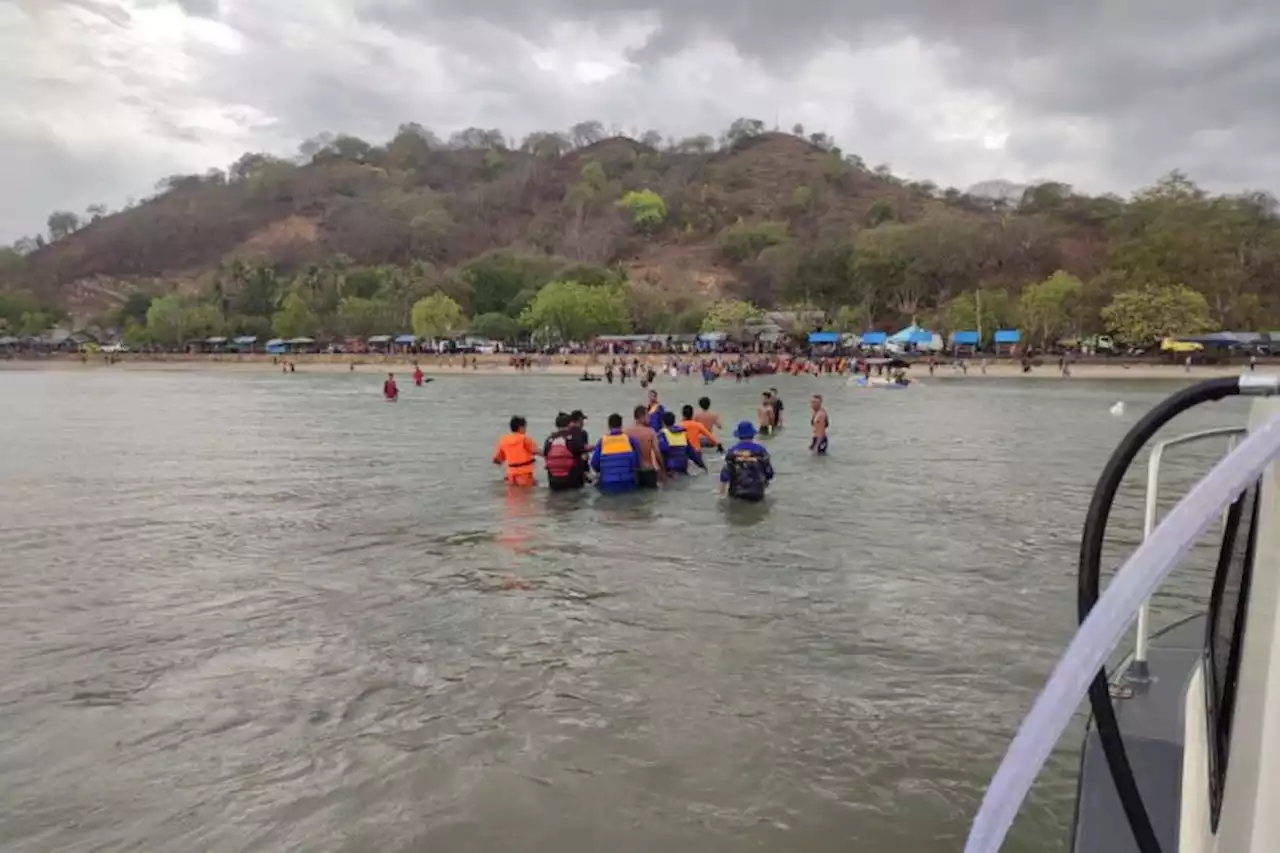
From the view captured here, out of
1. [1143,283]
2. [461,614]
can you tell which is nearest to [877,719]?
[461,614]

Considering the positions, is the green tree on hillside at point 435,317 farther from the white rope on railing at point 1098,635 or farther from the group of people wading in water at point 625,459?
the white rope on railing at point 1098,635

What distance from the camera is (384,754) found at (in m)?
6.43

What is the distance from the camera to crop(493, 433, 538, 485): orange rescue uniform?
16188 millimetres

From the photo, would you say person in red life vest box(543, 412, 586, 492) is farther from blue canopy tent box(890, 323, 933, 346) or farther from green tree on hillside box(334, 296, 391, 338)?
green tree on hillside box(334, 296, 391, 338)

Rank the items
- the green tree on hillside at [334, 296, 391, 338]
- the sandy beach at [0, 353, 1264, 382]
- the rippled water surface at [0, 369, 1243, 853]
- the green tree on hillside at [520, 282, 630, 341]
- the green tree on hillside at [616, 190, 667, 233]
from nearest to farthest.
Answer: the rippled water surface at [0, 369, 1243, 853], the sandy beach at [0, 353, 1264, 382], the green tree on hillside at [520, 282, 630, 341], the green tree on hillside at [334, 296, 391, 338], the green tree on hillside at [616, 190, 667, 233]

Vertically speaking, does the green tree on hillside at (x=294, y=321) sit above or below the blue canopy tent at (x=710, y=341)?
above

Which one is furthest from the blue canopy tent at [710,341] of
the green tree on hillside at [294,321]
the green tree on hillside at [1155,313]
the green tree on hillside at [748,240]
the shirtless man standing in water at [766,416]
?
the shirtless man standing in water at [766,416]

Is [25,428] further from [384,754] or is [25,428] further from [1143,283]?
[1143,283]

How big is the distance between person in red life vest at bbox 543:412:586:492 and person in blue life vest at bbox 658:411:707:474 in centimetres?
148

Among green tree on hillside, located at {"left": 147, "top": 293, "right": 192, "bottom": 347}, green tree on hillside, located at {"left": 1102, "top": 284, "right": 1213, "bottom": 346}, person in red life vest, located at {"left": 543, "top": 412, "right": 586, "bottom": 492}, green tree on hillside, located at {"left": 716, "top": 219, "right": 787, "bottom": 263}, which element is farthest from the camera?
green tree on hillside, located at {"left": 716, "top": 219, "right": 787, "bottom": 263}

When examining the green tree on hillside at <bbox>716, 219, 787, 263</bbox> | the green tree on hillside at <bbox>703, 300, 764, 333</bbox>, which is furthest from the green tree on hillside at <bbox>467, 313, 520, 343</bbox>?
the green tree on hillside at <bbox>716, 219, 787, 263</bbox>

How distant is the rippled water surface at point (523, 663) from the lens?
18.7ft

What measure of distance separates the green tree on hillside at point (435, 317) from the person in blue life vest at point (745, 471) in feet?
304

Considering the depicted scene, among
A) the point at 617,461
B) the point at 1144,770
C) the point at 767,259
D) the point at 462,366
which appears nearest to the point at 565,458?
the point at 617,461
